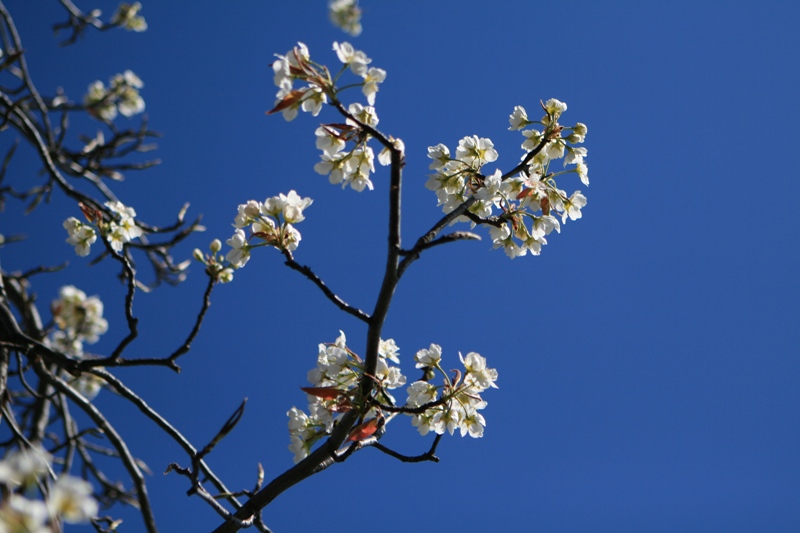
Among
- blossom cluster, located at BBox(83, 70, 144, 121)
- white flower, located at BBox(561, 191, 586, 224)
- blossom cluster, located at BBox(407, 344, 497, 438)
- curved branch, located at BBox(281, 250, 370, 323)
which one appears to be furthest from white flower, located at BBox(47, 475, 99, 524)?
blossom cluster, located at BBox(83, 70, 144, 121)

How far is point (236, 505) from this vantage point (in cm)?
254

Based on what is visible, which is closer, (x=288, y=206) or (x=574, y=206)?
(x=288, y=206)

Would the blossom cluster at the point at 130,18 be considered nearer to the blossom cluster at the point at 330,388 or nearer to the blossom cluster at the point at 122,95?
the blossom cluster at the point at 122,95

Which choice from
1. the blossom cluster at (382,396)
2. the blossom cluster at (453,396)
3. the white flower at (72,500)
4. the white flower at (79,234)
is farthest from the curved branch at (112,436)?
the white flower at (72,500)

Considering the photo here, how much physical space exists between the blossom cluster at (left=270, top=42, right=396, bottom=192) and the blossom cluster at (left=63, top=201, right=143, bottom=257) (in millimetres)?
1209

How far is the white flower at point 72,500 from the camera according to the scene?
1.01 meters

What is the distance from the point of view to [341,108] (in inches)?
73.3

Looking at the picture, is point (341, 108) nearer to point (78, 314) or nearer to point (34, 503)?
point (34, 503)

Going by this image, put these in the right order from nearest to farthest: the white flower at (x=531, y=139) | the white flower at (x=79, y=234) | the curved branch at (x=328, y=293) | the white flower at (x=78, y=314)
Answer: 1. the curved branch at (x=328, y=293)
2. the white flower at (x=531, y=139)
3. the white flower at (x=79, y=234)
4. the white flower at (x=78, y=314)

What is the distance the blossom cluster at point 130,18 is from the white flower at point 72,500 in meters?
6.43

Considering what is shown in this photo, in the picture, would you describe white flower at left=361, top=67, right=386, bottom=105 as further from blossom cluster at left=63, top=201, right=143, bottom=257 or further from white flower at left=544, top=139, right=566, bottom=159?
blossom cluster at left=63, top=201, right=143, bottom=257

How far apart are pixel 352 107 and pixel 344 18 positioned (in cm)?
566

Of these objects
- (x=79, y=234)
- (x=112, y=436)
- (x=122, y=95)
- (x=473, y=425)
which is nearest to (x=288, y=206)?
(x=473, y=425)

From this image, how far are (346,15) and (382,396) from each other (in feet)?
20.1
